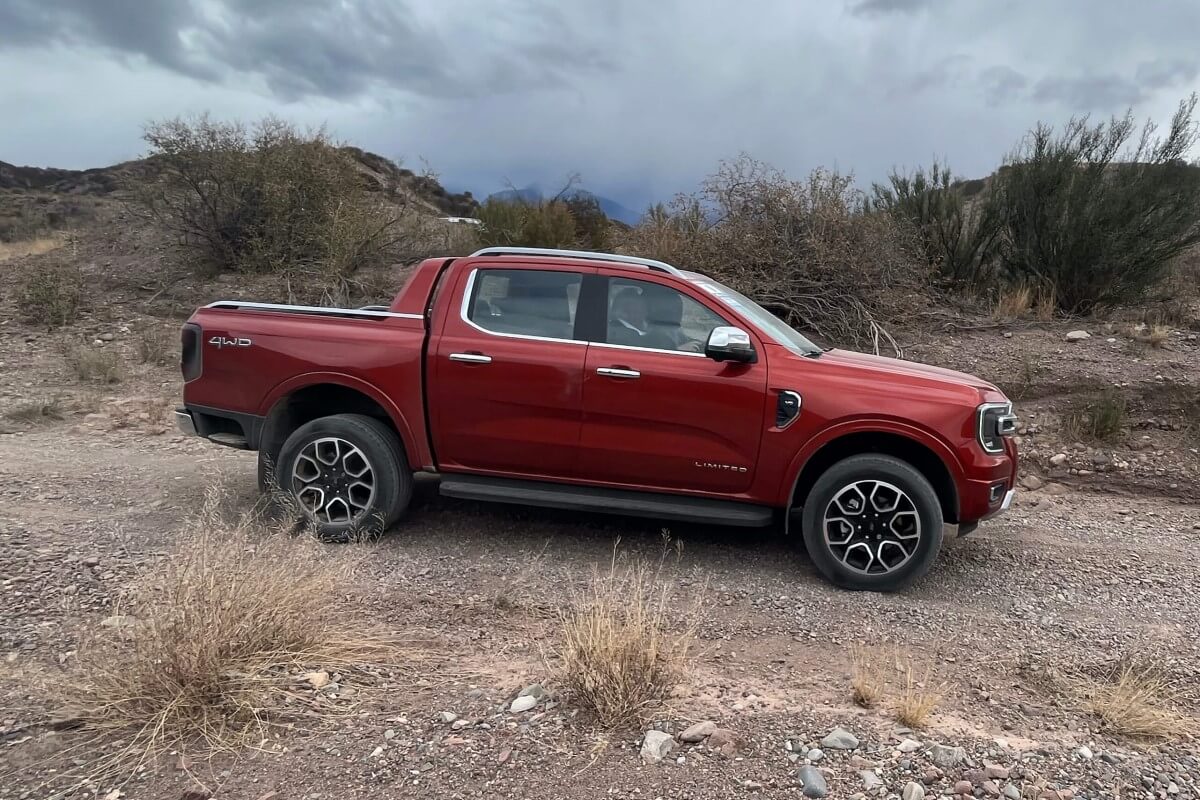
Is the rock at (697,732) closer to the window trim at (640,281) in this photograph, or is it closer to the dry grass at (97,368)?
the window trim at (640,281)

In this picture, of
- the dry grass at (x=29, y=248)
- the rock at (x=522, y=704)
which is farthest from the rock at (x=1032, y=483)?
the dry grass at (x=29, y=248)

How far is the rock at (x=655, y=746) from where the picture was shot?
2875 millimetres

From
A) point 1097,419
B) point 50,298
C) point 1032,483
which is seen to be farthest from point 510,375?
point 50,298

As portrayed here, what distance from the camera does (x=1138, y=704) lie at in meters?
3.28

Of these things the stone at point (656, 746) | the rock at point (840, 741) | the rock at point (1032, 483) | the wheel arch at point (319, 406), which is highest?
the wheel arch at point (319, 406)

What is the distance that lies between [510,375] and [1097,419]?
6.11 metres

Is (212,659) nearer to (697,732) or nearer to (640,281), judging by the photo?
(697,732)

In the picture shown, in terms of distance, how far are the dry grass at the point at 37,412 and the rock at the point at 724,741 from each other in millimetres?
8545

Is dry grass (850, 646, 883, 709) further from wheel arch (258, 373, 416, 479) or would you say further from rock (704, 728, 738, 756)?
wheel arch (258, 373, 416, 479)

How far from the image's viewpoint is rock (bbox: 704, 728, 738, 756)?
2932mm

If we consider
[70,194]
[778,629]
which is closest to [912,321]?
[778,629]

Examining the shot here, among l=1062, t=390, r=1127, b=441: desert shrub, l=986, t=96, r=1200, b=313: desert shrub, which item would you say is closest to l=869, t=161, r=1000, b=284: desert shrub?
l=986, t=96, r=1200, b=313: desert shrub

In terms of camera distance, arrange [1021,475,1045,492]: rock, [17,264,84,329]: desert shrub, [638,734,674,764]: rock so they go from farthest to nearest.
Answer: [17,264,84,329]: desert shrub < [1021,475,1045,492]: rock < [638,734,674,764]: rock

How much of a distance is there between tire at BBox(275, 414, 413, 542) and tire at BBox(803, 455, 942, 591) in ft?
8.54
